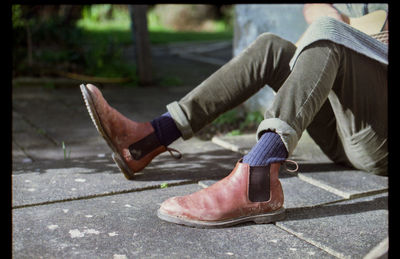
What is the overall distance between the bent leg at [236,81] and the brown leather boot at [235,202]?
0.41 metres

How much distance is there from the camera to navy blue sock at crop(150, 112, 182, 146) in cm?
223

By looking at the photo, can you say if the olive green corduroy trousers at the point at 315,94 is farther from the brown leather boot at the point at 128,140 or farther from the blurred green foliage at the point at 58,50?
the blurred green foliage at the point at 58,50

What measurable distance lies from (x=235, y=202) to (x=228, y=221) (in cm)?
7

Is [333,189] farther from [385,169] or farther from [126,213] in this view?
[126,213]

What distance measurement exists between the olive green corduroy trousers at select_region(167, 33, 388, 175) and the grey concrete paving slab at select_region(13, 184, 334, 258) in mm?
346

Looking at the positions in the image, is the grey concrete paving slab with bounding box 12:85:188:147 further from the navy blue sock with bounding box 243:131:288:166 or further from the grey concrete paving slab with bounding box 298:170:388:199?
the navy blue sock with bounding box 243:131:288:166

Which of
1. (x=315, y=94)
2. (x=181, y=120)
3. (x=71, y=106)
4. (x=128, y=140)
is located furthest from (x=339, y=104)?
(x=71, y=106)

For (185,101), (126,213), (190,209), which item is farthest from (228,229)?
(185,101)

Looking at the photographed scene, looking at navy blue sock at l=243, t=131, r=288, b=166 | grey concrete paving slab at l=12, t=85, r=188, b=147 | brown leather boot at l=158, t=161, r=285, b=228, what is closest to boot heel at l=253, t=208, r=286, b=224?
brown leather boot at l=158, t=161, r=285, b=228

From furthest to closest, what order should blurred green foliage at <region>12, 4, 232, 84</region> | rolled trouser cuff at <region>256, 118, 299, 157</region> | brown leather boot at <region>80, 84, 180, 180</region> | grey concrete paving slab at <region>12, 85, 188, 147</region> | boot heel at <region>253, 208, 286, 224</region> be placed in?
blurred green foliage at <region>12, 4, 232, 84</region>, grey concrete paving slab at <region>12, 85, 188, 147</region>, brown leather boot at <region>80, 84, 180, 180</region>, boot heel at <region>253, 208, 286, 224</region>, rolled trouser cuff at <region>256, 118, 299, 157</region>

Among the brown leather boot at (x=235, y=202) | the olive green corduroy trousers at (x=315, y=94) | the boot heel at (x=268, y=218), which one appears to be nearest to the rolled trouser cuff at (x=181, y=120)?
the olive green corduroy trousers at (x=315, y=94)

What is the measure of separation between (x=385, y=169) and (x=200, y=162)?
904 millimetres

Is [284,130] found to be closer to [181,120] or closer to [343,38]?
[343,38]

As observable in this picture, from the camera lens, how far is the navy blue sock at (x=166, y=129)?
2229 millimetres
